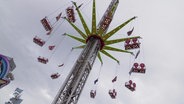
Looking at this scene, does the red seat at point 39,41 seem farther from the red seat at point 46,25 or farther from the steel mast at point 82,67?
the steel mast at point 82,67

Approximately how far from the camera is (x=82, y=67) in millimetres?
22344

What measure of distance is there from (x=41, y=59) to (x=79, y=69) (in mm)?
7349

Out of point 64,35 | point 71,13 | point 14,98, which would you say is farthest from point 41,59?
point 14,98

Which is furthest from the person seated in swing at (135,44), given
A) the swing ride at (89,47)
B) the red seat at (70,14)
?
the red seat at (70,14)

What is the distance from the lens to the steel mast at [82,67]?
21031 millimetres

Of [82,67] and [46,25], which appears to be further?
[46,25]

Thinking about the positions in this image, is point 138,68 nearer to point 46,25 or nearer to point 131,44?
point 131,44

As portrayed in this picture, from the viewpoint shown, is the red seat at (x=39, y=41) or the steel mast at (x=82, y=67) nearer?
the steel mast at (x=82, y=67)

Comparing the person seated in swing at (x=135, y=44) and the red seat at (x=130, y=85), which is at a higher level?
the person seated in swing at (x=135, y=44)

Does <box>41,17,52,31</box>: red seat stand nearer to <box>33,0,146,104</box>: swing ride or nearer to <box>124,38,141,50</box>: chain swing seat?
<box>33,0,146,104</box>: swing ride

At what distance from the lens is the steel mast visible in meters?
21.0

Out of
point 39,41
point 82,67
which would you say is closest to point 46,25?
point 39,41

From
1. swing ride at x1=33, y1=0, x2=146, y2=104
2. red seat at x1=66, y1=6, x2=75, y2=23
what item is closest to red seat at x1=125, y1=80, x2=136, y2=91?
swing ride at x1=33, y1=0, x2=146, y2=104

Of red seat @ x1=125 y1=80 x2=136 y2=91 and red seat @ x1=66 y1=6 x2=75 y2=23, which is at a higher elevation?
red seat @ x1=66 y1=6 x2=75 y2=23
